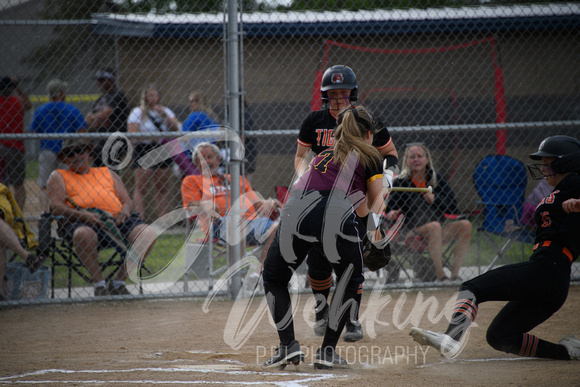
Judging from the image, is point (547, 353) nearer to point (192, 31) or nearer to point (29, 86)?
point (192, 31)

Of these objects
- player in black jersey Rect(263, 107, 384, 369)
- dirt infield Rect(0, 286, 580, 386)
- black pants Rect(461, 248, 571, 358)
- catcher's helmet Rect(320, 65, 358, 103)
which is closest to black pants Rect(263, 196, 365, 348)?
player in black jersey Rect(263, 107, 384, 369)

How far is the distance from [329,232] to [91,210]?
10.6 feet

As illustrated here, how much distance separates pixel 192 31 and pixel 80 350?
18.2 ft

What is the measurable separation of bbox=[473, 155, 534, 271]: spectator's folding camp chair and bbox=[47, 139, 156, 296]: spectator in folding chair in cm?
A: 357

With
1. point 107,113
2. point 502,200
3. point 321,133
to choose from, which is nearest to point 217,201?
point 107,113

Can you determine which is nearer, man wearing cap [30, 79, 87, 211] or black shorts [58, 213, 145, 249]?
black shorts [58, 213, 145, 249]

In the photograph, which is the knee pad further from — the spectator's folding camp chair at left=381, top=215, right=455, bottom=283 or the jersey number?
the spectator's folding camp chair at left=381, top=215, right=455, bottom=283

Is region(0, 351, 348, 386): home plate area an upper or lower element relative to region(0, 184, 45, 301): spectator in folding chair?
lower

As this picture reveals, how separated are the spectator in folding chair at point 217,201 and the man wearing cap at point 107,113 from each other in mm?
1185

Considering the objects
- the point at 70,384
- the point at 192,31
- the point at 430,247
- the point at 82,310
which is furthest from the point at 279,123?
the point at 70,384

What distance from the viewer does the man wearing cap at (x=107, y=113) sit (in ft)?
22.1

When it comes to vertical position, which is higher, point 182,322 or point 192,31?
point 192,31

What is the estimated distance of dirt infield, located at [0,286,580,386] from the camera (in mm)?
3266

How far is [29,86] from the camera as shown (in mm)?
9891
